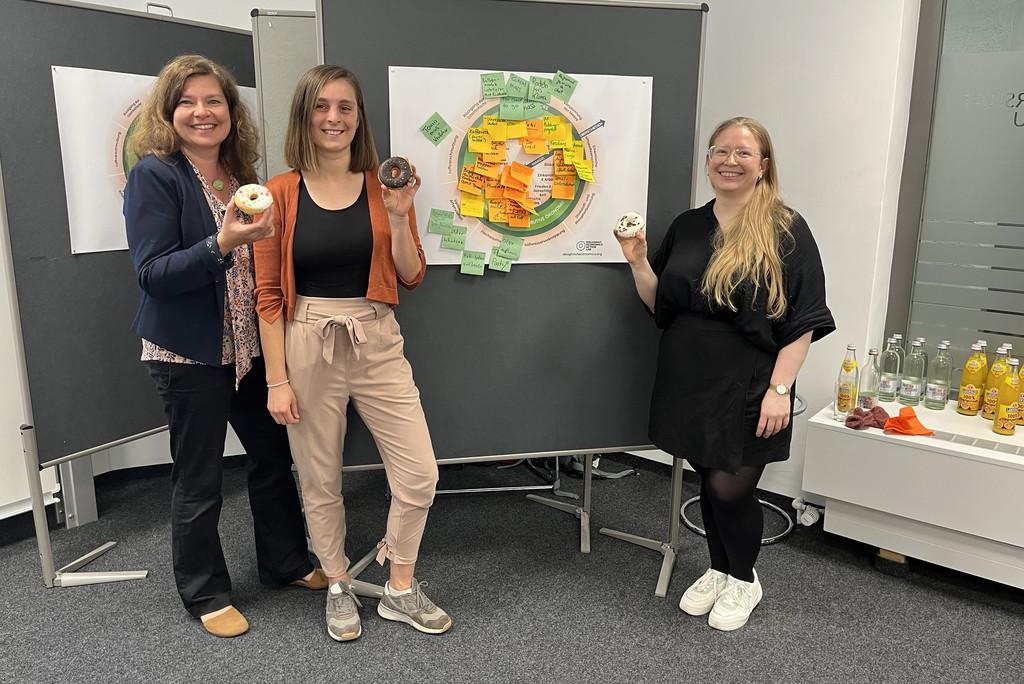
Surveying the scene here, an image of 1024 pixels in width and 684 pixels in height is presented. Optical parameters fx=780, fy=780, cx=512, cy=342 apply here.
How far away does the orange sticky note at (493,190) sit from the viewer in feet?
Answer: 7.63

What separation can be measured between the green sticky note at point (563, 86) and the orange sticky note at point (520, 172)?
0.75 ft

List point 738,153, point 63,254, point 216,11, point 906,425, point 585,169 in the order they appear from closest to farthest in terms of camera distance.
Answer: point 738,153, point 585,169, point 63,254, point 906,425, point 216,11

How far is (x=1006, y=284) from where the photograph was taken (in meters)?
2.74

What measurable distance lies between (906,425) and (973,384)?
320 millimetres

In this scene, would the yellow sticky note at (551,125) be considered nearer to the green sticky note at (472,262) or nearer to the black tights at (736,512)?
the green sticky note at (472,262)

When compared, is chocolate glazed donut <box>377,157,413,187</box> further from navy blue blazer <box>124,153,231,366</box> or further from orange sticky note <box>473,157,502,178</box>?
navy blue blazer <box>124,153,231,366</box>

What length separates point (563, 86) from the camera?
2.31 m

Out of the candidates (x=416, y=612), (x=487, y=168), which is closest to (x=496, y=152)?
(x=487, y=168)

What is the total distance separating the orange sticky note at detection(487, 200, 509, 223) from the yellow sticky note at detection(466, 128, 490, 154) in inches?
6.1

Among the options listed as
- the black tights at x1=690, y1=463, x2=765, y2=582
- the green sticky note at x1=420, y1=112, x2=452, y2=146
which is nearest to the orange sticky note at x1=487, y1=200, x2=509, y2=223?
the green sticky note at x1=420, y1=112, x2=452, y2=146

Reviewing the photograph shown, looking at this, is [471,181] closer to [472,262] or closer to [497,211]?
[497,211]

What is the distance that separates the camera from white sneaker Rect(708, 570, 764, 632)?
2350 millimetres

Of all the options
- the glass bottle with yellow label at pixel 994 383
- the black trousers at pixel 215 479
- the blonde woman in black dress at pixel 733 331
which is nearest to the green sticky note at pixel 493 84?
the blonde woman in black dress at pixel 733 331

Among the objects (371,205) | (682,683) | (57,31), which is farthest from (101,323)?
(682,683)
